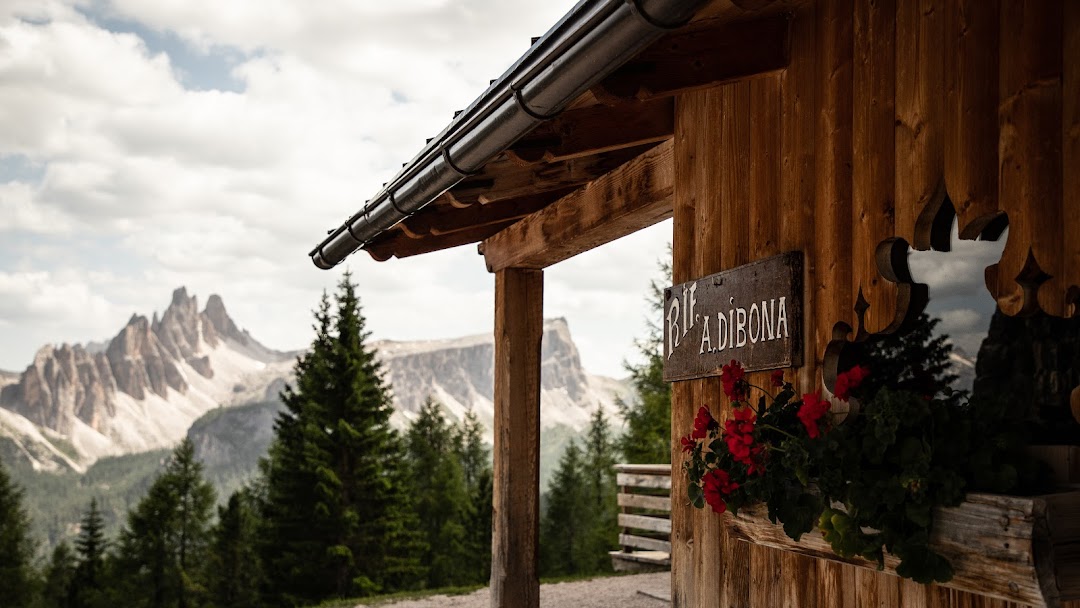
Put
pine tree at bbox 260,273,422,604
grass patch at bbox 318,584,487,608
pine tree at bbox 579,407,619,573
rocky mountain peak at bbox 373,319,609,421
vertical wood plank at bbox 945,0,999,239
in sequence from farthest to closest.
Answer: rocky mountain peak at bbox 373,319,609,421 → pine tree at bbox 579,407,619,573 → pine tree at bbox 260,273,422,604 → grass patch at bbox 318,584,487,608 → vertical wood plank at bbox 945,0,999,239

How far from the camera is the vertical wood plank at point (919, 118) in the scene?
7.17 ft

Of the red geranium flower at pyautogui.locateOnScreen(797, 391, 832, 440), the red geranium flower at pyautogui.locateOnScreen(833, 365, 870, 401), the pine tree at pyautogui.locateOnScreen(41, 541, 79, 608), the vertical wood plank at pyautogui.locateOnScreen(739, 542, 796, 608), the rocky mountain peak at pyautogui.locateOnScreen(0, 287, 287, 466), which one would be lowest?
the pine tree at pyautogui.locateOnScreen(41, 541, 79, 608)

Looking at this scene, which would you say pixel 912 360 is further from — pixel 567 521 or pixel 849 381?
pixel 567 521

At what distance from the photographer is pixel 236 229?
199 meters

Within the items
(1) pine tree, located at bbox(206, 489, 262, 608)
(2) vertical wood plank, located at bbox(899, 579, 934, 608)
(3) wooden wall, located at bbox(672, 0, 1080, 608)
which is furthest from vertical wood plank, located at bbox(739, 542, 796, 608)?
(1) pine tree, located at bbox(206, 489, 262, 608)

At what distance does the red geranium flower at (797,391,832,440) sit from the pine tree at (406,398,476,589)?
89.6ft

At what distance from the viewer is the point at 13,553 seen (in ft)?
118

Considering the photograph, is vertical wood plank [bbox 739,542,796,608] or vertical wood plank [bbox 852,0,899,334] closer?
vertical wood plank [bbox 852,0,899,334]

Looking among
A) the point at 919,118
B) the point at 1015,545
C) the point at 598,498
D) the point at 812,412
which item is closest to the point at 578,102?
the point at 919,118

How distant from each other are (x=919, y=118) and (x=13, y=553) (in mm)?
40385

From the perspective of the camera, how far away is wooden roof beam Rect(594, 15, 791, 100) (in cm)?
278

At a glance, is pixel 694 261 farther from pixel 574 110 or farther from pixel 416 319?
pixel 416 319

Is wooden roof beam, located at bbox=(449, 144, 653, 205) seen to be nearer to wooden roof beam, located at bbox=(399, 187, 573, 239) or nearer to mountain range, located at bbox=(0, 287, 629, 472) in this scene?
wooden roof beam, located at bbox=(399, 187, 573, 239)

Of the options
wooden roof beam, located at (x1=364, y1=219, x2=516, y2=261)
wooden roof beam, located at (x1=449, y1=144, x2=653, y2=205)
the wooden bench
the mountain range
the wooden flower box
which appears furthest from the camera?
the mountain range
